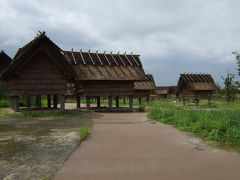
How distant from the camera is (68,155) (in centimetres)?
561

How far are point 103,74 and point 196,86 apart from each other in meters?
16.2

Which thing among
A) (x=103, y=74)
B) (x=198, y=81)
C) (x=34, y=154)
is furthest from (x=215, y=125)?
(x=198, y=81)

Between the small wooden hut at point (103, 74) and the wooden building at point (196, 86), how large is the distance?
1170 centimetres

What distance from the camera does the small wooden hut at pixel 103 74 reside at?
66.0 feet

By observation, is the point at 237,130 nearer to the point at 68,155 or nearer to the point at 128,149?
the point at 128,149

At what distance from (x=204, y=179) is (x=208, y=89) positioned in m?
29.4

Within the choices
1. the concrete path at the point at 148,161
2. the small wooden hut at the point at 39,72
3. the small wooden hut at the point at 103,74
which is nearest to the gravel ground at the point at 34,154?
the concrete path at the point at 148,161

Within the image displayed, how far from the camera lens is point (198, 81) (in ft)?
107

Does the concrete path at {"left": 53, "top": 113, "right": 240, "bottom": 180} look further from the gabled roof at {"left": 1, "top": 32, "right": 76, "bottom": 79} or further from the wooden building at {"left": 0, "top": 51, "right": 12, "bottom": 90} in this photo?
the wooden building at {"left": 0, "top": 51, "right": 12, "bottom": 90}

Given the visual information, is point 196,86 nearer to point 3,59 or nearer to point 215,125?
point 215,125

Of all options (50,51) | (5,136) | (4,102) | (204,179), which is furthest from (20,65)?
(204,179)

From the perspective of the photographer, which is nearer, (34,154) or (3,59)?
(34,154)

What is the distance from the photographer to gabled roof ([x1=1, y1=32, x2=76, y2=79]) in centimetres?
1577

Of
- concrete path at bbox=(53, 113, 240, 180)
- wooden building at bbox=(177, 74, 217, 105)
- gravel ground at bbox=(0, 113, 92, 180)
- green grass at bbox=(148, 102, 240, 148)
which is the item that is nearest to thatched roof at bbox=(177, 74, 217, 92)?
wooden building at bbox=(177, 74, 217, 105)
